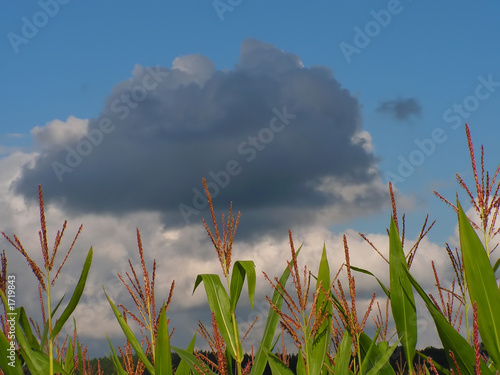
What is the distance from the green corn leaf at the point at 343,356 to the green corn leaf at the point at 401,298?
0.33 metres

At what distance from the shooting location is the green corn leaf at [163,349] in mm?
3072

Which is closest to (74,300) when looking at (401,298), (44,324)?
(44,324)

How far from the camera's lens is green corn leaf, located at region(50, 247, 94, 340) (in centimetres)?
342

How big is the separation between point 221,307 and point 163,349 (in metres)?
0.46

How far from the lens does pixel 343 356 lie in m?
3.40

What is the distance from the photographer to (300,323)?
2756mm

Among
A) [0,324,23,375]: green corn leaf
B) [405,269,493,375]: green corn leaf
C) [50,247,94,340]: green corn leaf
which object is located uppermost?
[50,247,94,340]: green corn leaf

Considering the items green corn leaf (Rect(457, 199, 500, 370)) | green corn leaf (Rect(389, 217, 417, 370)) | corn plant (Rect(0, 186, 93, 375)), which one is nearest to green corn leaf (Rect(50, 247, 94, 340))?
corn plant (Rect(0, 186, 93, 375))

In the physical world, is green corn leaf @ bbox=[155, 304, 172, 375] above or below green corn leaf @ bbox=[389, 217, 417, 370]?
below

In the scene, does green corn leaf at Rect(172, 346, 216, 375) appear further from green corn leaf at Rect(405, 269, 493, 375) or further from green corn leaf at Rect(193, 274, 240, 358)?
green corn leaf at Rect(405, 269, 493, 375)

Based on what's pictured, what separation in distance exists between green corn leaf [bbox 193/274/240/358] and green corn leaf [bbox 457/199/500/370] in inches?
56.1

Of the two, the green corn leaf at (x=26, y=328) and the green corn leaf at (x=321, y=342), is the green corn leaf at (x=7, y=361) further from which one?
the green corn leaf at (x=321, y=342)

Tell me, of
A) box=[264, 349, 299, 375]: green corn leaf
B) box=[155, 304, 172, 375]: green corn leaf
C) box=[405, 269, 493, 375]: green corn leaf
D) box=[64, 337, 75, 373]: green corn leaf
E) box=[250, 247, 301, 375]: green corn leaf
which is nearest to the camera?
box=[405, 269, 493, 375]: green corn leaf

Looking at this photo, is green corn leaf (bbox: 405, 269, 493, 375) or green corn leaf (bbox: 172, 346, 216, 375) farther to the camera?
green corn leaf (bbox: 172, 346, 216, 375)
